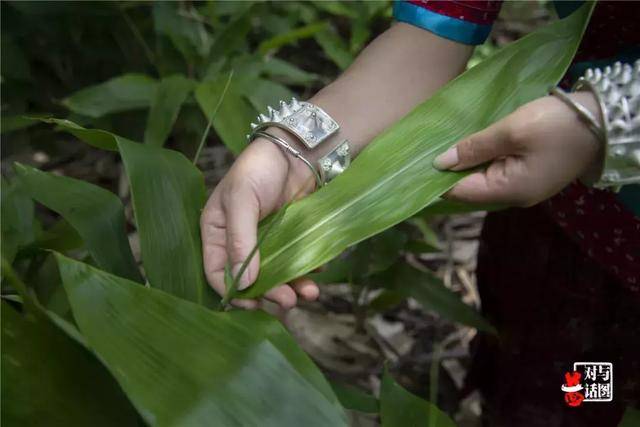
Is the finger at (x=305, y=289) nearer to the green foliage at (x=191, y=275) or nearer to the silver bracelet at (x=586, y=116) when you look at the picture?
the green foliage at (x=191, y=275)

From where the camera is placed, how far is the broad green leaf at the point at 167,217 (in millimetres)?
601

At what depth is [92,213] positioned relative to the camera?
2.06ft

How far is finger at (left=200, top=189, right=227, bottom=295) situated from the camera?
1.97 ft

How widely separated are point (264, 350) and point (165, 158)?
0.24 meters

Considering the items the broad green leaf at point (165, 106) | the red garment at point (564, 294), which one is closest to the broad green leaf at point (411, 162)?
the red garment at point (564, 294)

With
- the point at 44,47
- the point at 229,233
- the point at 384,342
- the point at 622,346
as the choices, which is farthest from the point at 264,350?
the point at 44,47

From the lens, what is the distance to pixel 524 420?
87 cm

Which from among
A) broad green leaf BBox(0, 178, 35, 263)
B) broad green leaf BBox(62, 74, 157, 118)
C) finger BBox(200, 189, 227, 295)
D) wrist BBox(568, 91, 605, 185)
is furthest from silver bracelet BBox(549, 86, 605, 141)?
broad green leaf BBox(62, 74, 157, 118)

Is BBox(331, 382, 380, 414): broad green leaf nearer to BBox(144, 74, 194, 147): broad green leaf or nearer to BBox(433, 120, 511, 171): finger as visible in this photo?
BBox(433, 120, 511, 171): finger

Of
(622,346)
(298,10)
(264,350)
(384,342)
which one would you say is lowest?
(384,342)

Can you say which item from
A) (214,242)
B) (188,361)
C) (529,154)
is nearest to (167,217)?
(214,242)

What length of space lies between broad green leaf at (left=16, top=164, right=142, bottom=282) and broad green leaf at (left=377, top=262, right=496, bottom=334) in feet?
1.26

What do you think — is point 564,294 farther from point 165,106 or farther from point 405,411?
point 165,106

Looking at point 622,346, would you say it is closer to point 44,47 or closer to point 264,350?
point 264,350
